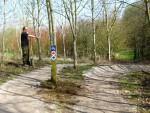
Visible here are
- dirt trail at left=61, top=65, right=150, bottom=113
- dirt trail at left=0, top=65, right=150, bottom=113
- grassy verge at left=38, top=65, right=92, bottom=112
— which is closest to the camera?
dirt trail at left=0, top=65, right=150, bottom=113

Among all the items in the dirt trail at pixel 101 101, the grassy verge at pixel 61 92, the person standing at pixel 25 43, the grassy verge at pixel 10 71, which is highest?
the person standing at pixel 25 43

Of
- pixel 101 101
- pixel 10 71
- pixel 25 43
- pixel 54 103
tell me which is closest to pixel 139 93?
pixel 101 101

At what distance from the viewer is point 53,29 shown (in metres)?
15.0

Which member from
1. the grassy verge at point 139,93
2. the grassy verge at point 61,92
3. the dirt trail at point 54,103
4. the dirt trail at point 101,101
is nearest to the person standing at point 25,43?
the dirt trail at point 54,103

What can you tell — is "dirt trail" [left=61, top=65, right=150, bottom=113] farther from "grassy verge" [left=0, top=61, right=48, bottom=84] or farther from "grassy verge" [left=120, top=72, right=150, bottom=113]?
"grassy verge" [left=0, top=61, right=48, bottom=84]

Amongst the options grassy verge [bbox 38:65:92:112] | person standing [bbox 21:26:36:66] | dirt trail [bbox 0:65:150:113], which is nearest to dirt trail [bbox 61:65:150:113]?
dirt trail [bbox 0:65:150:113]

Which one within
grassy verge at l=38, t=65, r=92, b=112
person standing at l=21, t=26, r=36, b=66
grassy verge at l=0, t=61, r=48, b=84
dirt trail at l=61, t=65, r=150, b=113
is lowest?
dirt trail at l=61, t=65, r=150, b=113

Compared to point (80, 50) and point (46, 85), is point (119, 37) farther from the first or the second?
point (46, 85)

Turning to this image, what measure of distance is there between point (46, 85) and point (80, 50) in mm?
35415

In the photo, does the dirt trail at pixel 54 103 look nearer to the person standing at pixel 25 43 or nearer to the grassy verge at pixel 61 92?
the grassy verge at pixel 61 92

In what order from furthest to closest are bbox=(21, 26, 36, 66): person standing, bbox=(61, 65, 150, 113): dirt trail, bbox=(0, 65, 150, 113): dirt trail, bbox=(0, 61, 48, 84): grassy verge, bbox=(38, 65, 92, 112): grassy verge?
bbox=(21, 26, 36, 66): person standing < bbox=(0, 61, 48, 84): grassy verge < bbox=(38, 65, 92, 112): grassy verge < bbox=(61, 65, 150, 113): dirt trail < bbox=(0, 65, 150, 113): dirt trail

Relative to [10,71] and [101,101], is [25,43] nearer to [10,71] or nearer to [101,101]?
[10,71]

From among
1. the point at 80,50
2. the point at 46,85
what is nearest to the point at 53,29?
the point at 46,85

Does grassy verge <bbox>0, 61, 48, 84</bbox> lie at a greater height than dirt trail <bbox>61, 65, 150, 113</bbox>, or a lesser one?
greater
